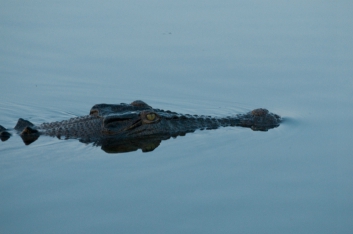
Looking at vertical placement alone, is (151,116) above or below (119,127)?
above

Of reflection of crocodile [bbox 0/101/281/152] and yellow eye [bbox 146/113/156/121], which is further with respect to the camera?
yellow eye [bbox 146/113/156/121]

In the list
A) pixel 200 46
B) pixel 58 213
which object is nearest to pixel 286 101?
pixel 200 46

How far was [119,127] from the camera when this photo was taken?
10.4 m

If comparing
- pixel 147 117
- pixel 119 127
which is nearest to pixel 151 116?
pixel 147 117

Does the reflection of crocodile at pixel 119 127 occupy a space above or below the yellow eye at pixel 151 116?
below

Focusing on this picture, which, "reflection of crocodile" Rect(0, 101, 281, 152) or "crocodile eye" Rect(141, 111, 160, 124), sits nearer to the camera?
"reflection of crocodile" Rect(0, 101, 281, 152)

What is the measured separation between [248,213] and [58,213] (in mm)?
2021

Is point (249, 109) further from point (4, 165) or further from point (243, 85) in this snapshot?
point (4, 165)

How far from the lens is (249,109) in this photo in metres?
11.9

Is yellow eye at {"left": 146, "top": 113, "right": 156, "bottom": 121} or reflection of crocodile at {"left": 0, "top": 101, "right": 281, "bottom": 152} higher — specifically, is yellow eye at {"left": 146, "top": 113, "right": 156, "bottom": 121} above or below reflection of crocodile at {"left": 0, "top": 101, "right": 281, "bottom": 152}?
above

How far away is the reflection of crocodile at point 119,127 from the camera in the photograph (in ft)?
33.7

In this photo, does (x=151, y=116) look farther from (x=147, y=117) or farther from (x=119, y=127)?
(x=119, y=127)

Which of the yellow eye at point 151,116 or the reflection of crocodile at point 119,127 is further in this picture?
the yellow eye at point 151,116

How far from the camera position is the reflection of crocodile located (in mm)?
10281
